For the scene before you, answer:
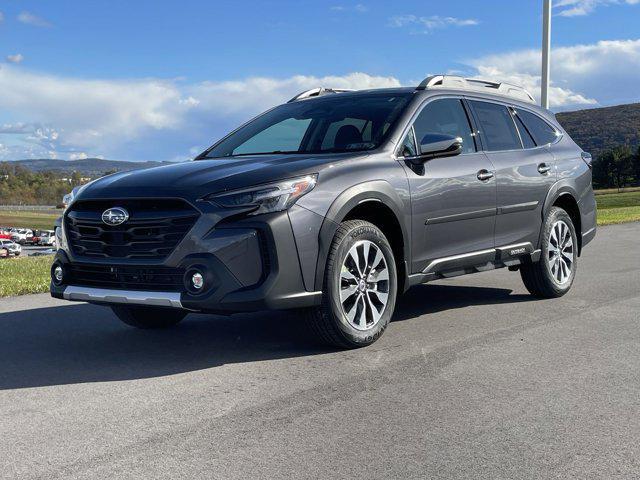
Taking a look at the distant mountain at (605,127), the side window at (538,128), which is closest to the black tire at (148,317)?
the side window at (538,128)

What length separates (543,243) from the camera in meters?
7.02

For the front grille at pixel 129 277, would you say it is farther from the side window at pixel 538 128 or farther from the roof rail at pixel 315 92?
the side window at pixel 538 128

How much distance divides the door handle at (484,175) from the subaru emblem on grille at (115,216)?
9.39 ft

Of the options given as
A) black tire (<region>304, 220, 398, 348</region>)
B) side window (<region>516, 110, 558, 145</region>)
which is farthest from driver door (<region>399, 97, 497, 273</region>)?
side window (<region>516, 110, 558, 145</region>)

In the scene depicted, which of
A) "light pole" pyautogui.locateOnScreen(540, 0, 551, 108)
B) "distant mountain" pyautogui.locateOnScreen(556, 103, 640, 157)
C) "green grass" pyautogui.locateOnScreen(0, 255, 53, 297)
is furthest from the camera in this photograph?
"distant mountain" pyautogui.locateOnScreen(556, 103, 640, 157)

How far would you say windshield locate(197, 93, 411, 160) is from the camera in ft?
19.0

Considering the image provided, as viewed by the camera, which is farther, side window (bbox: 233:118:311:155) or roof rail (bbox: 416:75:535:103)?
roof rail (bbox: 416:75:535:103)

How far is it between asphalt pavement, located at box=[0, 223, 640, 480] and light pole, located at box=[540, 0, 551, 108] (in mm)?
12170

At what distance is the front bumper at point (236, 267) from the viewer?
4539 millimetres

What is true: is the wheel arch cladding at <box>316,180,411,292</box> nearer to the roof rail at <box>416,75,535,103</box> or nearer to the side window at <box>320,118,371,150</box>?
the side window at <box>320,118,371,150</box>

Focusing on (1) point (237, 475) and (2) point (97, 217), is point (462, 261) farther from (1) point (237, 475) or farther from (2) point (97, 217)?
(1) point (237, 475)

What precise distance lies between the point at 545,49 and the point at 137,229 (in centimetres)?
1536

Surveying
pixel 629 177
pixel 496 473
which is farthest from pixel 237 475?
pixel 629 177

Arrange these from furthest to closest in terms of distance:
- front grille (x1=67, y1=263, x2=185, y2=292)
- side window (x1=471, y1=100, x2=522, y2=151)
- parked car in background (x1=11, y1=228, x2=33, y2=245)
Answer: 1. parked car in background (x1=11, y1=228, x2=33, y2=245)
2. side window (x1=471, y1=100, x2=522, y2=151)
3. front grille (x1=67, y1=263, x2=185, y2=292)
